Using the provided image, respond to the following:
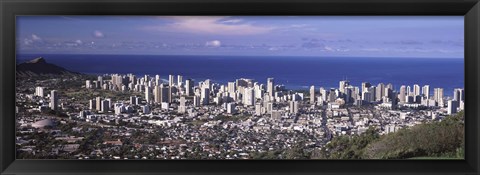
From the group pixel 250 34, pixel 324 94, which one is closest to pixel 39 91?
pixel 250 34

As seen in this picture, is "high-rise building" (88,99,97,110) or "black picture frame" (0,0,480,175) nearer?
"black picture frame" (0,0,480,175)

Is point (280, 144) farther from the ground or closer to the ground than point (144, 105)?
closer to the ground

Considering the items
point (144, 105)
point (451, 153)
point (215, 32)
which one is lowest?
point (451, 153)

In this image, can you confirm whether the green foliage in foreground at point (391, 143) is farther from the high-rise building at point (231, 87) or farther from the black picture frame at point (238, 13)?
the high-rise building at point (231, 87)

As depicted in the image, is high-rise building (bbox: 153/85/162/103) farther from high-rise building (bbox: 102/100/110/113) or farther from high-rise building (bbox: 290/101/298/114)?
high-rise building (bbox: 290/101/298/114)

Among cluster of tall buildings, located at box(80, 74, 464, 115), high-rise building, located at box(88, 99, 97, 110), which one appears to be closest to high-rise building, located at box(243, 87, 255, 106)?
cluster of tall buildings, located at box(80, 74, 464, 115)
